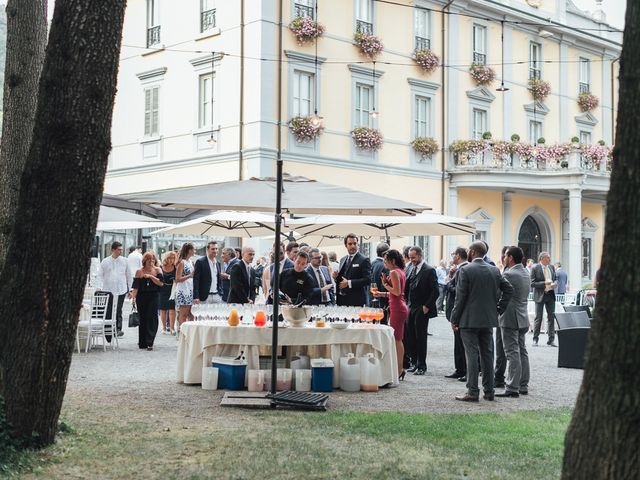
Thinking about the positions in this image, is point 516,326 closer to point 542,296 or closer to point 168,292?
point 542,296

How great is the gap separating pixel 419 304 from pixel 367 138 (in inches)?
588

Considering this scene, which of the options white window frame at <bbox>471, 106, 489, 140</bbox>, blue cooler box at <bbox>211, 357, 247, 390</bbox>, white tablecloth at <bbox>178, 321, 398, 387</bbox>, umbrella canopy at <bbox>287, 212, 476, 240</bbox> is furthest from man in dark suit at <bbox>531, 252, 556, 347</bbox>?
white window frame at <bbox>471, 106, 489, 140</bbox>

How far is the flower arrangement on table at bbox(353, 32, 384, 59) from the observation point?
26.4m

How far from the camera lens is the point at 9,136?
31.3ft

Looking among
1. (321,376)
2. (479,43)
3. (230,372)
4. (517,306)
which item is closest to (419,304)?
(517,306)

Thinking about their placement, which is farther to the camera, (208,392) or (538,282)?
(538,282)

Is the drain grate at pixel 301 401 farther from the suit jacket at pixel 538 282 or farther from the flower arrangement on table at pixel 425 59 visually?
the flower arrangement on table at pixel 425 59

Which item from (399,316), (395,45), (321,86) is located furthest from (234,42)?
(399,316)

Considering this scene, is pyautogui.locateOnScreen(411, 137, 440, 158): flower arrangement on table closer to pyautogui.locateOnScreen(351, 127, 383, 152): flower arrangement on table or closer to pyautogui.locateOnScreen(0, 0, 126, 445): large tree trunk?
pyautogui.locateOnScreen(351, 127, 383, 152): flower arrangement on table

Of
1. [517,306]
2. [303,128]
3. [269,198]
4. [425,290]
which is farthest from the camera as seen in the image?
[303,128]

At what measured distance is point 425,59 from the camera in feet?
92.6

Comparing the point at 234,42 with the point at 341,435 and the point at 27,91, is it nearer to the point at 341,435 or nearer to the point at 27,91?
the point at 27,91


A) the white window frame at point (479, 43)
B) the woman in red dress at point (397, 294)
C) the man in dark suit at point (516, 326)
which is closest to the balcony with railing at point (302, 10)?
the white window frame at point (479, 43)

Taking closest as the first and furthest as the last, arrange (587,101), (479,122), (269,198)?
(269,198), (479,122), (587,101)
